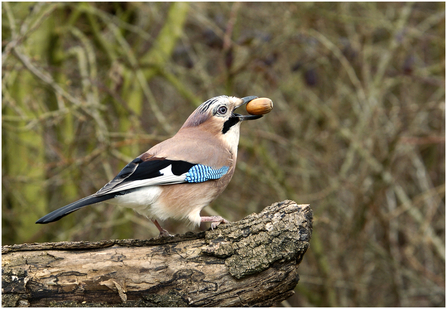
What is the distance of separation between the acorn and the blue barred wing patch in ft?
2.41

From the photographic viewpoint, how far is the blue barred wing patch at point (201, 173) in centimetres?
380

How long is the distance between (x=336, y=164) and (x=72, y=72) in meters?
4.85

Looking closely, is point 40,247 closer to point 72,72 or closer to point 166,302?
point 166,302

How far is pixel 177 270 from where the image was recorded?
3.28 m

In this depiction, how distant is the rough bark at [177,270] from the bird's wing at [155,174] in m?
0.48

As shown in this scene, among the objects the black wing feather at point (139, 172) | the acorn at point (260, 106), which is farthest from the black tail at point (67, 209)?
the acorn at point (260, 106)

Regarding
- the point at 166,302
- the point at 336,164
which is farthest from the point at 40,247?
the point at 336,164

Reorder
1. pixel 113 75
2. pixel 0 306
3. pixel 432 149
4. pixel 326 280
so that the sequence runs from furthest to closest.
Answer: pixel 432 149
pixel 326 280
pixel 113 75
pixel 0 306

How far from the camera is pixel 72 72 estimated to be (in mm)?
7141

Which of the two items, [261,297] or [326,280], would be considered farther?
[326,280]

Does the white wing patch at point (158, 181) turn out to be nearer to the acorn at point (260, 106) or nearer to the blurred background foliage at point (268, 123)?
the acorn at point (260, 106)

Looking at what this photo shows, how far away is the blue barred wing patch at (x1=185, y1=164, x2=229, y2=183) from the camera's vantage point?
12.5ft

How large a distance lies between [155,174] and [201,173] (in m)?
0.41

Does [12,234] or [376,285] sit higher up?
[12,234]
